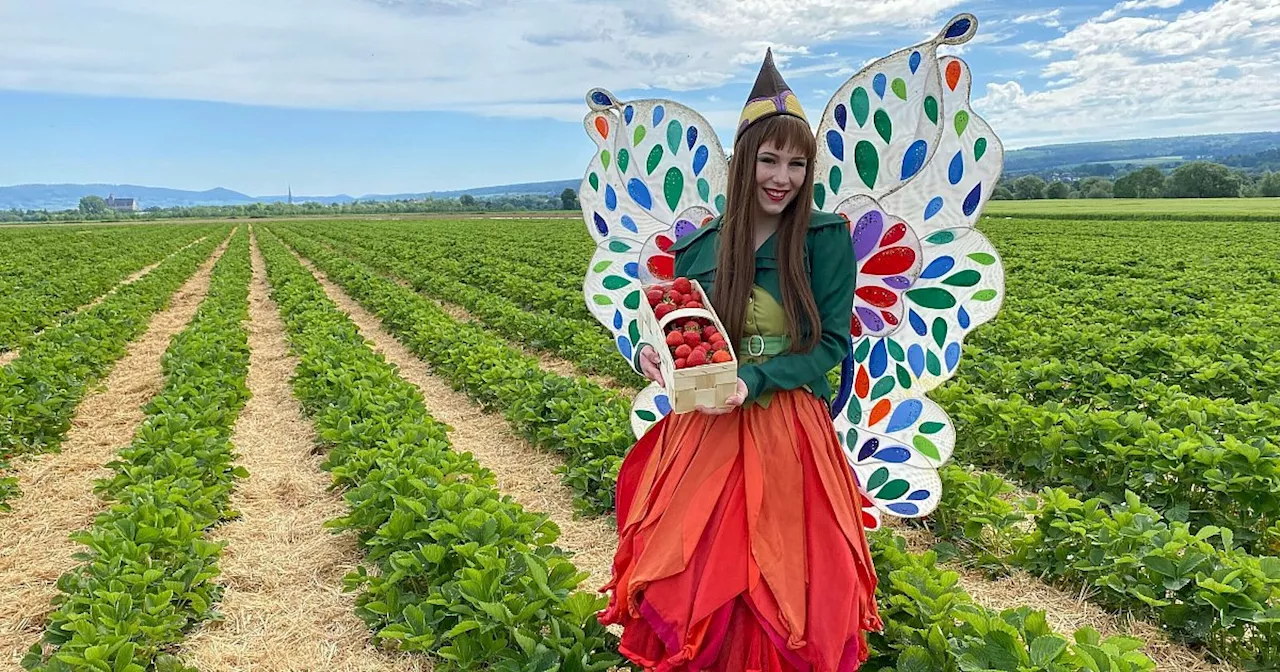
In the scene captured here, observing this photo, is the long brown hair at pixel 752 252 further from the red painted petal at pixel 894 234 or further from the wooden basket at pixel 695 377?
the red painted petal at pixel 894 234

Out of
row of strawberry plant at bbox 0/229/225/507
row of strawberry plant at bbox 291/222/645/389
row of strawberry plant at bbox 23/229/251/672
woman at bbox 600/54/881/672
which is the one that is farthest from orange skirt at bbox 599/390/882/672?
row of strawberry plant at bbox 291/222/645/389

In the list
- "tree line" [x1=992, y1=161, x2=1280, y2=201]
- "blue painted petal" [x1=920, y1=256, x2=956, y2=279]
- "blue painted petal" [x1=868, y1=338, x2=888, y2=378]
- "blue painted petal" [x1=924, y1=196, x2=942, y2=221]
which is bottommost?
"blue painted petal" [x1=868, y1=338, x2=888, y2=378]

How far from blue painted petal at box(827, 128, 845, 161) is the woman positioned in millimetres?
481

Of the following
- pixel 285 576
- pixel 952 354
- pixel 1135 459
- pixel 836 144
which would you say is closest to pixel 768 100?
pixel 836 144

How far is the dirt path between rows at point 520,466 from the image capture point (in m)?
4.67

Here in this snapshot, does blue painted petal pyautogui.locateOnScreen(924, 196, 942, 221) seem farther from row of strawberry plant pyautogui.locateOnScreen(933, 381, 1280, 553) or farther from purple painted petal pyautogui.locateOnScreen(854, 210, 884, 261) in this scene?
row of strawberry plant pyautogui.locateOnScreen(933, 381, 1280, 553)

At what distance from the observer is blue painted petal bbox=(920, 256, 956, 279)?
9.26 feet

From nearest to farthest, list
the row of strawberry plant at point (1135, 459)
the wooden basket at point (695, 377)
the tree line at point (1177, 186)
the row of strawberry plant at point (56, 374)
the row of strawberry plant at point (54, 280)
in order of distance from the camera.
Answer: the wooden basket at point (695, 377), the row of strawberry plant at point (1135, 459), the row of strawberry plant at point (56, 374), the row of strawberry plant at point (54, 280), the tree line at point (1177, 186)

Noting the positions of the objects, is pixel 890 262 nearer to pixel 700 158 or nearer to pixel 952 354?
pixel 952 354

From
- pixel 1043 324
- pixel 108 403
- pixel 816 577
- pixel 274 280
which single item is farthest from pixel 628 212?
pixel 274 280

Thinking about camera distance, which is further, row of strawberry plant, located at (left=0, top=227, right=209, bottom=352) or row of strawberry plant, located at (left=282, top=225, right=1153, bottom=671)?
row of strawberry plant, located at (left=0, top=227, right=209, bottom=352)

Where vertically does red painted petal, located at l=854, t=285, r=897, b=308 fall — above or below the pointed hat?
below

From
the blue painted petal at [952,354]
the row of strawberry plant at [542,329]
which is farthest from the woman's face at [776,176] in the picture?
the row of strawberry plant at [542,329]

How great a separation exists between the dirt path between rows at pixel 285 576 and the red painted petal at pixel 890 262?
2.52m
